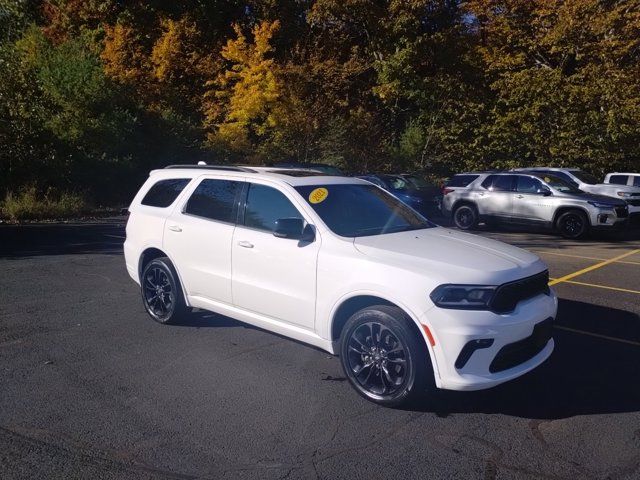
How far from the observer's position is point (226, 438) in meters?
3.62

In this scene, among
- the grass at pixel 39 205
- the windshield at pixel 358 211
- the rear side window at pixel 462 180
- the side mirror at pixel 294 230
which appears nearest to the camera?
the side mirror at pixel 294 230

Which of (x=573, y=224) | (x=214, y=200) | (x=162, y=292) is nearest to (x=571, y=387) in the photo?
(x=214, y=200)

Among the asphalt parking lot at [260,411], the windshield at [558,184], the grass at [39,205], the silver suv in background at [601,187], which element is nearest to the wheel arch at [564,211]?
the windshield at [558,184]

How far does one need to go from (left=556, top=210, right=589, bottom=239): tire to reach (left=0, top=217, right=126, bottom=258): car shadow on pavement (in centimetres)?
1053

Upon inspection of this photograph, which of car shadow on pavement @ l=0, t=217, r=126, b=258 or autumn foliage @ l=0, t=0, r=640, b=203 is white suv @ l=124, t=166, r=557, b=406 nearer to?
car shadow on pavement @ l=0, t=217, r=126, b=258

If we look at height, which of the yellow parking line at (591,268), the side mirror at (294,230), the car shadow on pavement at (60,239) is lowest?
the car shadow on pavement at (60,239)

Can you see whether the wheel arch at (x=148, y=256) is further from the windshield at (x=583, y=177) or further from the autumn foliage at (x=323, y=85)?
the windshield at (x=583, y=177)

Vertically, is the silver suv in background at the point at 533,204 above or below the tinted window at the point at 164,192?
below

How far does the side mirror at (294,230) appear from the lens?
14.8 ft

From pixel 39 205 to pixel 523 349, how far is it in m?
15.2

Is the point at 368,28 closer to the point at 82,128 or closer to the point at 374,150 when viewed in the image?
the point at 374,150

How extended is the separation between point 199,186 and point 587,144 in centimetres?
2145

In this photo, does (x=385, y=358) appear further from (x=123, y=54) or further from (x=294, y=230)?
(x=123, y=54)

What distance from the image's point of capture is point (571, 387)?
4.44 m
